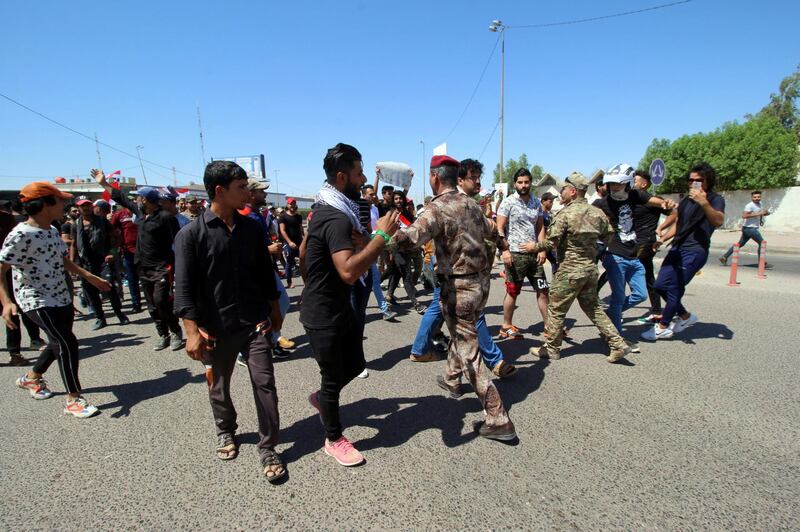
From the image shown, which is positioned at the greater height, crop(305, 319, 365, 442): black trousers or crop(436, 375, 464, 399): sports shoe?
crop(305, 319, 365, 442): black trousers

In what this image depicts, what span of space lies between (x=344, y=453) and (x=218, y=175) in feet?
6.34

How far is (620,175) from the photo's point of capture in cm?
476

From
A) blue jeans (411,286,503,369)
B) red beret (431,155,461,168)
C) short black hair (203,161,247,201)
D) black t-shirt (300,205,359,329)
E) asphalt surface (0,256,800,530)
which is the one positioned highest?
red beret (431,155,461,168)

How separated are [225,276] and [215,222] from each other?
339 mm

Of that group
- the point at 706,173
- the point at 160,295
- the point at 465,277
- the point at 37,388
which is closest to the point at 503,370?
the point at 465,277

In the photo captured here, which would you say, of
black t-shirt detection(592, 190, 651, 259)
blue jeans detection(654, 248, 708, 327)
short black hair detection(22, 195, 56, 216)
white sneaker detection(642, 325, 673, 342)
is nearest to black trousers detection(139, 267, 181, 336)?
short black hair detection(22, 195, 56, 216)

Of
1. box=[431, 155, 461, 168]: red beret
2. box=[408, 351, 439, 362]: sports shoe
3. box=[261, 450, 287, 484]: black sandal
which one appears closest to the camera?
box=[261, 450, 287, 484]: black sandal

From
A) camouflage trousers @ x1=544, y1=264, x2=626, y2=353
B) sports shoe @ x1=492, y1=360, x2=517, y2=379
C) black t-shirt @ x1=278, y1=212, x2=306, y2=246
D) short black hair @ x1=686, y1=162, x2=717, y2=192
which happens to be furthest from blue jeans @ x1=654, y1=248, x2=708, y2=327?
black t-shirt @ x1=278, y1=212, x2=306, y2=246

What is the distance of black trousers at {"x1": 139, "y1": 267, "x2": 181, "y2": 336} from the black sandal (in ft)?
11.0

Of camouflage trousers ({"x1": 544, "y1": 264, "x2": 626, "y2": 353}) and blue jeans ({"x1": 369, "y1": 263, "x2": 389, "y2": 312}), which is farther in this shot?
blue jeans ({"x1": 369, "y1": 263, "x2": 389, "y2": 312})

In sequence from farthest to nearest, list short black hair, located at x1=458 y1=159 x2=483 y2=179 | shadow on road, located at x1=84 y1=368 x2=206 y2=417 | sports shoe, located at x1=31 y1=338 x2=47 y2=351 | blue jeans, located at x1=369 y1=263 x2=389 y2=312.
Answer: blue jeans, located at x1=369 y1=263 x2=389 y2=312
sports shoe, located at x1=31 y1=338 x2=47 y2=351
shadow on road, located at x1=84 y1=368 x2=206 y2=417
short black hair, located at x1=458 y1=159 x2=483 y2=179

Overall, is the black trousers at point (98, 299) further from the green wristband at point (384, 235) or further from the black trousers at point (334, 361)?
the green wristband at point (384, 235)

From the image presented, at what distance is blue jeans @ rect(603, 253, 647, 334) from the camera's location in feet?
15.3

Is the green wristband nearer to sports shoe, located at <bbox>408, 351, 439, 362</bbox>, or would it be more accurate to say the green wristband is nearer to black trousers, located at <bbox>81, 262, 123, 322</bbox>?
sports shoe, located at <bbox>408, 351, 439, 362</bbox>
